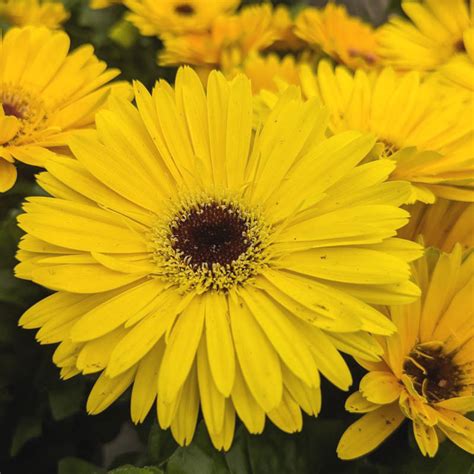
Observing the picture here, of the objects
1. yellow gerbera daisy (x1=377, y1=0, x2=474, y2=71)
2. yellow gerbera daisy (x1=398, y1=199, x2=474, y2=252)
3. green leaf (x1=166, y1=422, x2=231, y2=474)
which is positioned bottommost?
green leaf (x1=166, y1=422, x2=231, y2=474)

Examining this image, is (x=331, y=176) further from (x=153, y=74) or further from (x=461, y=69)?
(x=153, y=74)

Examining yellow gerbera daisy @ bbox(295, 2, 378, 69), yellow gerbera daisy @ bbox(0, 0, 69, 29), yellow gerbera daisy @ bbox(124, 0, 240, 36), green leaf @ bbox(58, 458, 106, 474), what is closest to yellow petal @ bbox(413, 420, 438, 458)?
green leaf @ bbox(58, 458, 106, 474)

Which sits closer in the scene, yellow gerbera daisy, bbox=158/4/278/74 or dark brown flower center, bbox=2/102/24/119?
dark brown flower center, bbox=2/102/24/119

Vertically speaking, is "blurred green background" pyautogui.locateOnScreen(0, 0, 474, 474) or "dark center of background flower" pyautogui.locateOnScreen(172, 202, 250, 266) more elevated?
"dark center of background flower" pyautogui.locateOnScreen(172, 202, 250, 266)

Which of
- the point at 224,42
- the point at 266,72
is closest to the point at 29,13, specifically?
the point at 224,42

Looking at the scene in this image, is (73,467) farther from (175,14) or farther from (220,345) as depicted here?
(175,14)

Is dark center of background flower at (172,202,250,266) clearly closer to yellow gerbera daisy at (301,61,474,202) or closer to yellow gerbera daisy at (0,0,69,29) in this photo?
yellow gerbera daisy at (301,61,474,202)
